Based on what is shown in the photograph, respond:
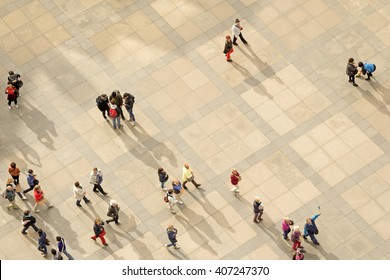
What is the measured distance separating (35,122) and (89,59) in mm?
4476

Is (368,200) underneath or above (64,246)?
underneath

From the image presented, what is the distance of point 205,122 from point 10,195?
9.69m

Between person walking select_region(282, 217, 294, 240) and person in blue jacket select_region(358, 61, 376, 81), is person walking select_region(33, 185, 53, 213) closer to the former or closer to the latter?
person walking select_region(282, 217, 294, 240)

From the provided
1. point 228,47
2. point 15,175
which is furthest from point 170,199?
point 228,47

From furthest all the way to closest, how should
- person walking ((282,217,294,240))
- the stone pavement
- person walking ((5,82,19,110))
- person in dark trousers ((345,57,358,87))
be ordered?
person in dark trousers ((345,57,358,87)) < person walking ((5,82,19,110)) < the stone pavement < person walking ((282,217,294,240))

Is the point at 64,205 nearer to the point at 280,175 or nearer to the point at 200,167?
the point at 200,167

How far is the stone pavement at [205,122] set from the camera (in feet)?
153

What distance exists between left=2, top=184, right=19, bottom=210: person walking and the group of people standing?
5869mm

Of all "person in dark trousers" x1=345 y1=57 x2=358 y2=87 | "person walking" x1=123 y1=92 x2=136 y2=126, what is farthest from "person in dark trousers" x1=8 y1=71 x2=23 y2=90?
"person in dark trousers" x1=345 y1=57 x2=358 y2=87

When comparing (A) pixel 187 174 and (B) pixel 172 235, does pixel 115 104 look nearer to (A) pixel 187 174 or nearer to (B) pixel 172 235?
(A) pixel 187 174

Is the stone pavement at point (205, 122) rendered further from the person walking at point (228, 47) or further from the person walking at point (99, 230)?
the person walking at point (99, 230)

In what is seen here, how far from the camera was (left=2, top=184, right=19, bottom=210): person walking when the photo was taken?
152ft

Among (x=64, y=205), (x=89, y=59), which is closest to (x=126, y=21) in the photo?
(x=89, y=59)

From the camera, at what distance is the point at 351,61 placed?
50.2 metres
